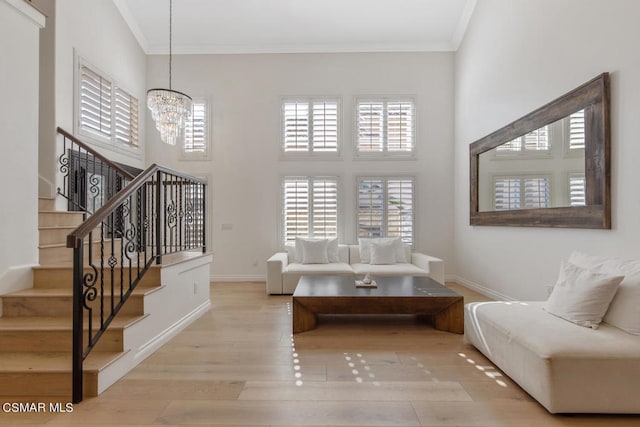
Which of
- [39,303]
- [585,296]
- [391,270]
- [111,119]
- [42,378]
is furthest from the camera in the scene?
[111,119]

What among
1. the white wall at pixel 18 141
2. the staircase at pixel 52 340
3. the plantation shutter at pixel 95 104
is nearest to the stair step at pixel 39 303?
the staircase at pixel 52 340

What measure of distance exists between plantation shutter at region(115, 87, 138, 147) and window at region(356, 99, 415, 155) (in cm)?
407

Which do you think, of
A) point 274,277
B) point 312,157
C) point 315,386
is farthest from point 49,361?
point 312,157

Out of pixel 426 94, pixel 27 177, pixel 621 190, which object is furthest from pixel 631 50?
pixel 27 177

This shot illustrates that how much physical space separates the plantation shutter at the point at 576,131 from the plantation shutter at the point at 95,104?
603 cm

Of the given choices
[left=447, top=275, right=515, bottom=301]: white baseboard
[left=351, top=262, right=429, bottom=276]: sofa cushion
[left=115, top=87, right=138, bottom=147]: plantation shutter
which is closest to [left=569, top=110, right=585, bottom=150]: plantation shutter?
[left=447, top=275, right=515, bottom=301]: white baseboard

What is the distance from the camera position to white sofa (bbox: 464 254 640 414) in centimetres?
201

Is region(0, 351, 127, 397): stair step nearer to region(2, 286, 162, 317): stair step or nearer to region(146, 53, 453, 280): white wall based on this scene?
region(2, 286, 162, 317): stair step

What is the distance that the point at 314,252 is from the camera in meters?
5.81

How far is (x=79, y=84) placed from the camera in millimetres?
4809

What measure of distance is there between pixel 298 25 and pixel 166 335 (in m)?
5.43

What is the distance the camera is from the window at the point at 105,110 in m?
4.91

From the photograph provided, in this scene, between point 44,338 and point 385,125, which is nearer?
point 44,338

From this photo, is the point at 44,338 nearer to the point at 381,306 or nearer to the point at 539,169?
the point at 381,306
